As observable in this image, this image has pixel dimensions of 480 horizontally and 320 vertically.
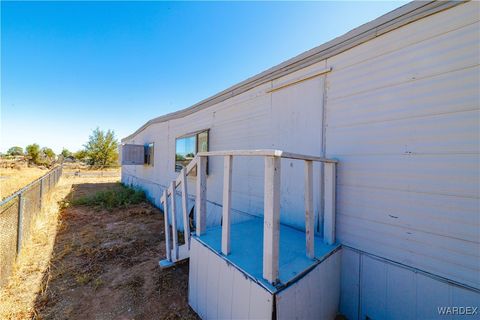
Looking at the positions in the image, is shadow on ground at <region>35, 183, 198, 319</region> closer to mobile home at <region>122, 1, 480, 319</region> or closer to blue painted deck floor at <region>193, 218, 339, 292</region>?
mobile home at <region>122, 1, 480, 319</region>

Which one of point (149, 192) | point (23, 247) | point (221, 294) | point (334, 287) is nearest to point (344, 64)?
point (334, 287)

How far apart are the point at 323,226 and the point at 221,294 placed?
4.48ft

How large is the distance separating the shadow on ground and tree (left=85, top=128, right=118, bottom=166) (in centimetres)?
2503

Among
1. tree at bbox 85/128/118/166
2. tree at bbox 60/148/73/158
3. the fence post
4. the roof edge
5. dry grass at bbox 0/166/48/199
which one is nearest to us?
the roof edge

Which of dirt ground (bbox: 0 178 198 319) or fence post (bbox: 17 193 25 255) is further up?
fence post (bbox: 17 193 25 255)

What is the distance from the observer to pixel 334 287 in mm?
2035

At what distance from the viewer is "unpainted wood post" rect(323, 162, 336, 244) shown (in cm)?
215

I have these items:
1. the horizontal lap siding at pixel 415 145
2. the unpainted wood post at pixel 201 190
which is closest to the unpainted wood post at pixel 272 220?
the unpainted wood post at pixel 201 190

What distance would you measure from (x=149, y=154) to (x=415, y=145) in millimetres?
8244

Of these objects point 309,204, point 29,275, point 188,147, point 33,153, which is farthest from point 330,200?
point 33,153

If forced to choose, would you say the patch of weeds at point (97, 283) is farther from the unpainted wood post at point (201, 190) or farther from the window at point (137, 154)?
the window at point (137, 154)

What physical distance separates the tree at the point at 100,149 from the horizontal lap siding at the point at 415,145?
3010 centimetres

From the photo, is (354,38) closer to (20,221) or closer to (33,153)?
(20,221)

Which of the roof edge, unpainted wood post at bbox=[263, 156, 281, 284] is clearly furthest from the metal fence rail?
the roof edge
